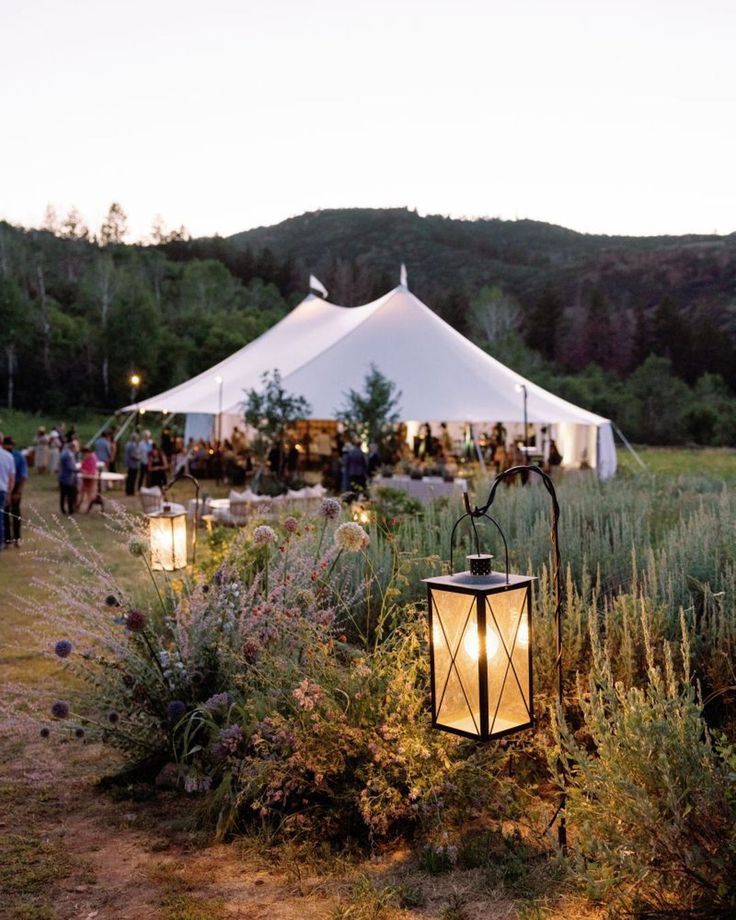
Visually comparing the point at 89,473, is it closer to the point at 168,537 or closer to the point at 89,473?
the point at 89,473

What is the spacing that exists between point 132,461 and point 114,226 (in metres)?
62.1

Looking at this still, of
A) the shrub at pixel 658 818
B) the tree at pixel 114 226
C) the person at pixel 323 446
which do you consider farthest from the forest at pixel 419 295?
the shrub at pixel 658 818

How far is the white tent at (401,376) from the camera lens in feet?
56.1

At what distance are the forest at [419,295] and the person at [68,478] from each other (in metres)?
29.8

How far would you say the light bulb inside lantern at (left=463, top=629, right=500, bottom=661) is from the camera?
9.61 ft

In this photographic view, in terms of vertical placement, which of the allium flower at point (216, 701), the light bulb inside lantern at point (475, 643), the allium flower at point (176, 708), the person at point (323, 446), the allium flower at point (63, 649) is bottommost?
the allium flower at point (176, 708)

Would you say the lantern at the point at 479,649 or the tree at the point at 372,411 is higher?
the tree at the point at 372,411

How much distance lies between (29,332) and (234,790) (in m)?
45.7

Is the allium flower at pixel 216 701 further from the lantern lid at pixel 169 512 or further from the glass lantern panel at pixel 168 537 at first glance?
the lantern lid at pixel 169 512

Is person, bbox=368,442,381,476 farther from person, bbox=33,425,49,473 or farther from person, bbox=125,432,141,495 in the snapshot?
person, bbox=33,425,49,473

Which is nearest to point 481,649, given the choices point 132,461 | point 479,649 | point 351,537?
point 479,649

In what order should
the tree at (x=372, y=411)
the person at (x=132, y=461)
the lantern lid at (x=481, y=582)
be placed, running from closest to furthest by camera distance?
the lantern lid at (x=481, y=582) → the tree at (x=372, y=411) → the person at (x=132, y=461)

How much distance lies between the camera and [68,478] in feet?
47.8

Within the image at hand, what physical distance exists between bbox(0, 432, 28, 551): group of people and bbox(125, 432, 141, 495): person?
5281 mm
